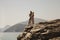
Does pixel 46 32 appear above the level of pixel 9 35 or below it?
above

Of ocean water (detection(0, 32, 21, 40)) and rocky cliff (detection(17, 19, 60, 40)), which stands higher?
rocky cliff (detection(17, 19, 60, 40))

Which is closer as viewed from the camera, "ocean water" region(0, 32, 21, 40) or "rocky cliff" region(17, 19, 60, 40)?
"rocky cliff" region(17, 19, 60, 40)

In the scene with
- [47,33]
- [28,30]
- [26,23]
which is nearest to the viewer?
[47,33]

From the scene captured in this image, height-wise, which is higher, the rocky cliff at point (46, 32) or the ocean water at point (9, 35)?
the rocky cliff at point (46, 32)

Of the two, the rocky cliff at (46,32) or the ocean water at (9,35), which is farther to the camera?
the ocean water at (9,35)

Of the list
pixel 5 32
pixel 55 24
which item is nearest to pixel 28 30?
pixel 55 24

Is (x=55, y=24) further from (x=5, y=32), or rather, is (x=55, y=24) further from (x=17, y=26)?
(x=5, y=32)

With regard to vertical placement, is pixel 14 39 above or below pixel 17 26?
below

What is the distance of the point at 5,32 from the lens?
857 centimetres

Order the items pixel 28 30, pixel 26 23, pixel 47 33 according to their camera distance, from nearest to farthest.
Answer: pixel 47 33 < pixel 28 30 < pixel 26 23

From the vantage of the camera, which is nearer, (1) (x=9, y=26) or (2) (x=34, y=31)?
(2) (x=34, y=31)

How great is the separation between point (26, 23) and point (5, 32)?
1160mm

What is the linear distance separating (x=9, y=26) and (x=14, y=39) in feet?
2.21

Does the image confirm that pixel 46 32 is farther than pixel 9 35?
No
